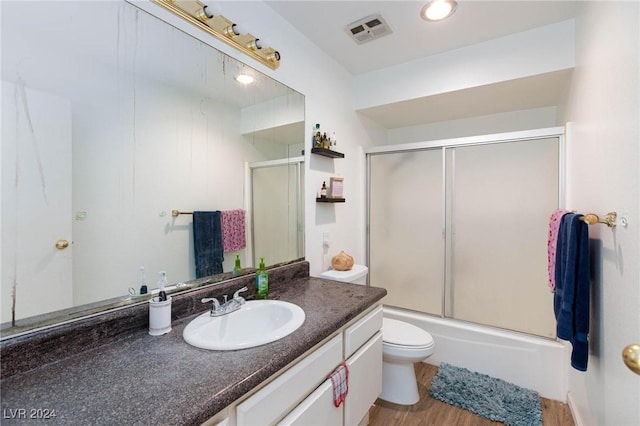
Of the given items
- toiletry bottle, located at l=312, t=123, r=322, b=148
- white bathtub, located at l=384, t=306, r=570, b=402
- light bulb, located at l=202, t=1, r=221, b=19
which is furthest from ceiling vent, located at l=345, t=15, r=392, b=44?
white bathtub, located at l=384, t=306, r=570, b=402

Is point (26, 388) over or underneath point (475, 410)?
over

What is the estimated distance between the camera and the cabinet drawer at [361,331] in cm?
135

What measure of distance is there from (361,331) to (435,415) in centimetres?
90

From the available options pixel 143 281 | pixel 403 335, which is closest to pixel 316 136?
pixel 143 281

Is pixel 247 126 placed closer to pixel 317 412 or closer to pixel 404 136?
pixel 317 412

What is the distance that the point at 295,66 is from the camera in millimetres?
1927

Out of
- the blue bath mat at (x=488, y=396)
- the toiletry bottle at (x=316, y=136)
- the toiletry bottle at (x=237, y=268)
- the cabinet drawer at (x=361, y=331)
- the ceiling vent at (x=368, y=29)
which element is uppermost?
the ceiling vent at (x=368, y=29)

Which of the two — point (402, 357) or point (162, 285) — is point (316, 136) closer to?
point (162, 285)

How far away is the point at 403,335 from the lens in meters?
1.93

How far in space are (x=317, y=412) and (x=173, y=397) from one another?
0.63m

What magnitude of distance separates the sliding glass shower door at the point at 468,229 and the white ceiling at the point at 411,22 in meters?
0.77

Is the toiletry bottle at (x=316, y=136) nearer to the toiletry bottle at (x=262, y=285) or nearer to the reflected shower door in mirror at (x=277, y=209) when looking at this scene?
the reflected shower door in mirror at (x=277, y=209)

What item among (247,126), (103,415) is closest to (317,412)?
(103,415)

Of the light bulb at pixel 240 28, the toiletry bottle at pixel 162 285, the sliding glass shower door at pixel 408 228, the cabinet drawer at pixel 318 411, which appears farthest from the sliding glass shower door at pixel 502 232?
the toiletry bottle at pixel 162 285
